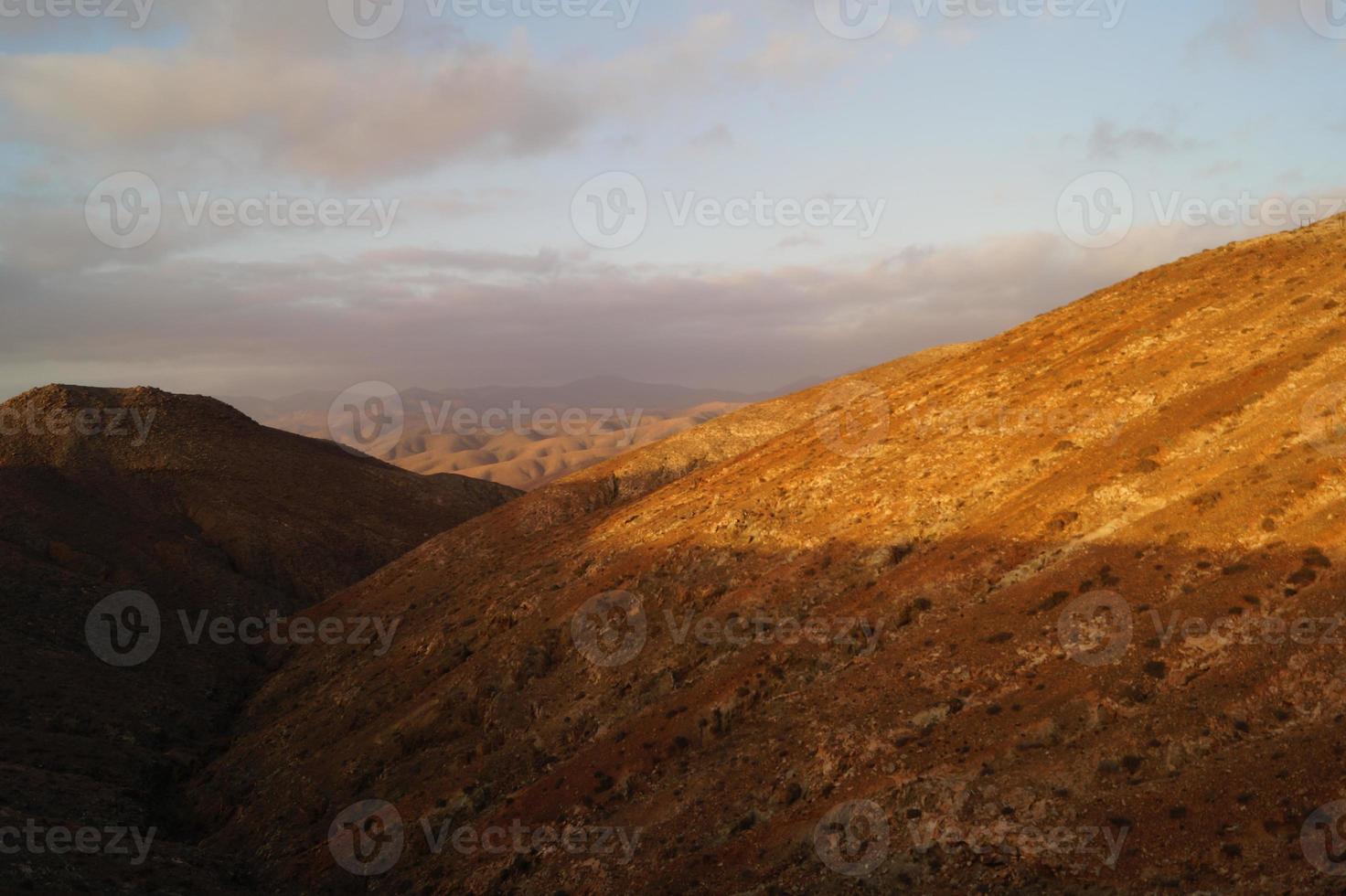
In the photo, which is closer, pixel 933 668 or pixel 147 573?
pixel 933 668

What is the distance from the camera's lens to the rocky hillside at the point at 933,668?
17844mm

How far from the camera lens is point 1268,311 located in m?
32.1

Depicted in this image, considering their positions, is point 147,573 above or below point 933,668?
above

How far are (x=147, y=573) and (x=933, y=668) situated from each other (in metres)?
46.2

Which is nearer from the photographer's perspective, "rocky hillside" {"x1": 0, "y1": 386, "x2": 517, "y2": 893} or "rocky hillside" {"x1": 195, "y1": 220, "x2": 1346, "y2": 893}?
"rocky hillside" {"x1": 195, "y1": 220, "x2": 1346, "y2": 893}

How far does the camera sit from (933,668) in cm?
2338

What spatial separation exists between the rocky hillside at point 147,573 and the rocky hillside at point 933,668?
3.80m

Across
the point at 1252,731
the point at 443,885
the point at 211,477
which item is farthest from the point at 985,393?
the point at 211,477

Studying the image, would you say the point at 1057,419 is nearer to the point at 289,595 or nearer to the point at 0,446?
the point at 289,595

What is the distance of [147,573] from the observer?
1882 inches

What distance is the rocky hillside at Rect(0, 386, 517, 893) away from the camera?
88.8 ft

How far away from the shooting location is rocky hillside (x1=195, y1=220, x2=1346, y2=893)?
17844 mm

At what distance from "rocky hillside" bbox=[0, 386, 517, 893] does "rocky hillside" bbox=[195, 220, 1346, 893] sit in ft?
12.5

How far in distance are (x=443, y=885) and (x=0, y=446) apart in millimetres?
55783
